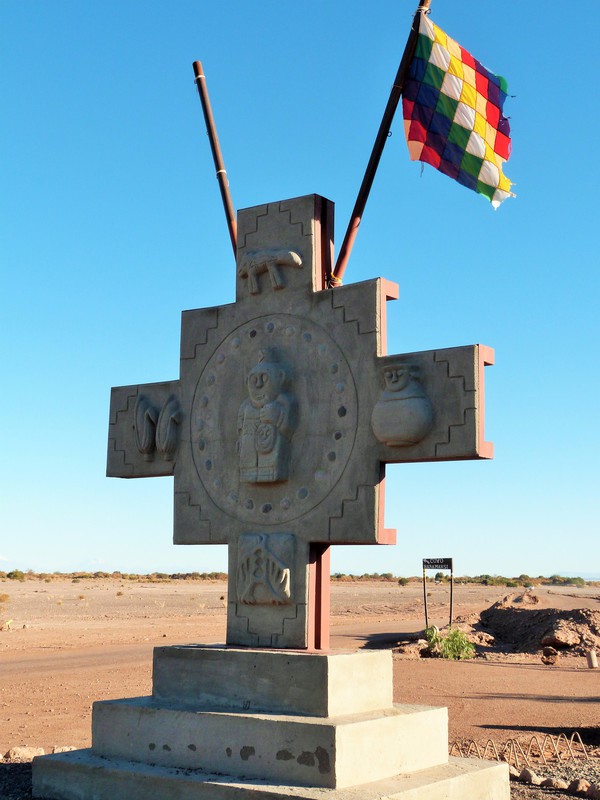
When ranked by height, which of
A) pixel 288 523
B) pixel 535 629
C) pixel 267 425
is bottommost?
pixel 535 629

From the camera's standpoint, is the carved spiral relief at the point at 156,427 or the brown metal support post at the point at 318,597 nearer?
the brown metal support post at the point at 318,597

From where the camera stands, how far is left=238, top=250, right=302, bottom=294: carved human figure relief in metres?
7.78

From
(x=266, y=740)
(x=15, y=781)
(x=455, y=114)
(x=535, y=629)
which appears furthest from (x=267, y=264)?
(x=535, y=629)

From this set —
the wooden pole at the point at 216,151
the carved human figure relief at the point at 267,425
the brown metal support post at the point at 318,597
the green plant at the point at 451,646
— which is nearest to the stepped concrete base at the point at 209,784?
Result: the brown metal support post at the point at 318,597

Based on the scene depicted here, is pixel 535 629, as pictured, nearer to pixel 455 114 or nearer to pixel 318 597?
pixel 318 597

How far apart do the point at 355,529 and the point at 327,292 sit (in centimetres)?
187

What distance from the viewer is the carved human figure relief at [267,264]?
7777 millimetres

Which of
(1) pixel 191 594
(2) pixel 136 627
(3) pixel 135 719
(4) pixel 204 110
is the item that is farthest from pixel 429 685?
(1) pixel 191 594

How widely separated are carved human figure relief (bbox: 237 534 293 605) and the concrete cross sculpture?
0.01m

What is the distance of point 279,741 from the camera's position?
6551 mm

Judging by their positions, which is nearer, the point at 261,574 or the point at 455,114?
the point at 261,574

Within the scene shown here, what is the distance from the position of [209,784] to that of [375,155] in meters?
4.93

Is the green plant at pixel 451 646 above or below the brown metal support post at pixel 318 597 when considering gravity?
below

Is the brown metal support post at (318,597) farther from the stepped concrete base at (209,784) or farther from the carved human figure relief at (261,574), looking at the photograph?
the stepped concrete base at (209,784)
